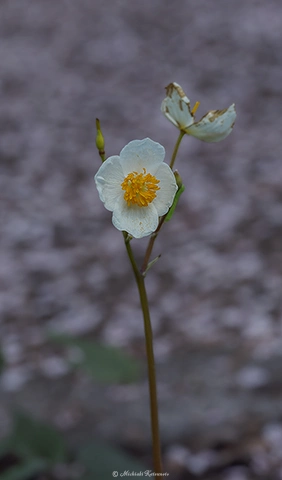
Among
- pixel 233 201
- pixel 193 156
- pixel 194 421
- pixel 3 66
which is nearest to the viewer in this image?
pixel 194 421

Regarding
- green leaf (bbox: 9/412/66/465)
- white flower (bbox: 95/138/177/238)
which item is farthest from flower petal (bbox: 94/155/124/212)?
green leaf (bbox: 9/412/66/465)

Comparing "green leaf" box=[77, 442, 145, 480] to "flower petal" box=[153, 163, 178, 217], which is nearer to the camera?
"flower petal" box=[153, 163, 178, 217]

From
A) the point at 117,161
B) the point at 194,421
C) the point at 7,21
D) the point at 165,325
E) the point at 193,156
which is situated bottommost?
the point at 117,161

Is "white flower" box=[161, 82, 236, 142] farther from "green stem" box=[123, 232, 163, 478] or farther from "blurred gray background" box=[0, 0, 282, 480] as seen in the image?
"blurred gray background" box=[0, 0, 282, 480]

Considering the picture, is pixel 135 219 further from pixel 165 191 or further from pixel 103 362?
pixel 103 362

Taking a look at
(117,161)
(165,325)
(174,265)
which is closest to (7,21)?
(174,265)

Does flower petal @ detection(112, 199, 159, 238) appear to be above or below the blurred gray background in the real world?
below

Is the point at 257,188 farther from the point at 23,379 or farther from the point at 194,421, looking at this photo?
the point at 194,421
